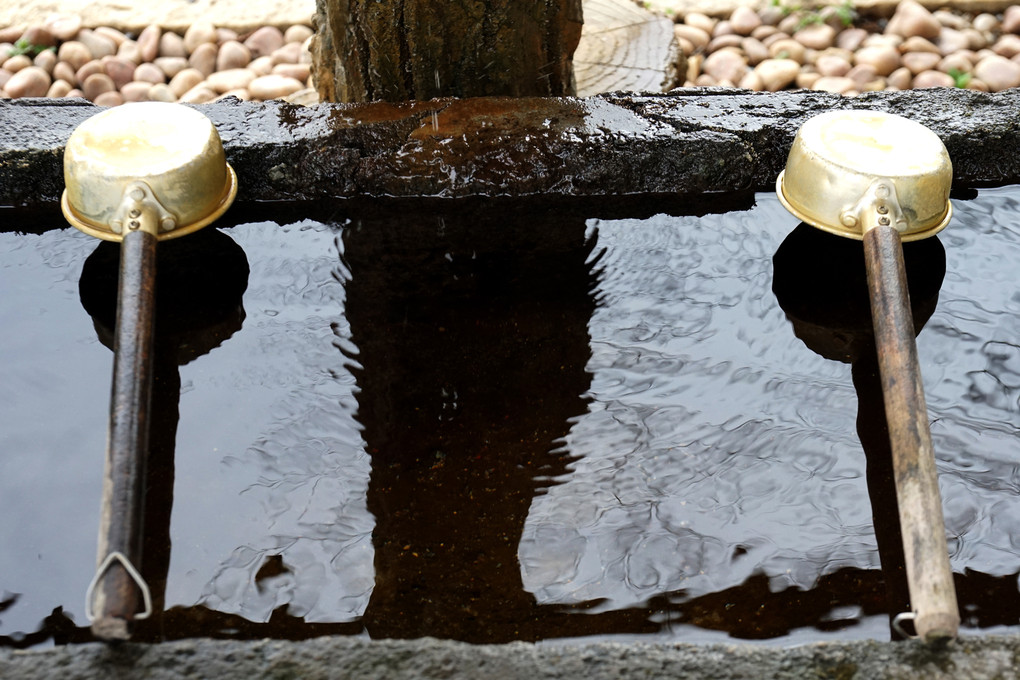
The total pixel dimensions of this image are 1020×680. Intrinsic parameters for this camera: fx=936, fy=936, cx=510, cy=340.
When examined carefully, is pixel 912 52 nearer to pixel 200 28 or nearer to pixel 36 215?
pixel 200 28

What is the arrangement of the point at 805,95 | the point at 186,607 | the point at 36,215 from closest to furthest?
the point at 186,607
the point at 36,215
the point at 805,95

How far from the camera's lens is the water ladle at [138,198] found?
1.70 meters

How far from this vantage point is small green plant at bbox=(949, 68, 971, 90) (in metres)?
4.39

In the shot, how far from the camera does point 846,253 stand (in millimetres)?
2402

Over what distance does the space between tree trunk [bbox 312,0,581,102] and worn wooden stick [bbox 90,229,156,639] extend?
→ 1.17 meters

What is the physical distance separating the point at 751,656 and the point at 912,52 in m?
4.03

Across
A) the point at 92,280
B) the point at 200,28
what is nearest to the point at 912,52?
the point at 200,28

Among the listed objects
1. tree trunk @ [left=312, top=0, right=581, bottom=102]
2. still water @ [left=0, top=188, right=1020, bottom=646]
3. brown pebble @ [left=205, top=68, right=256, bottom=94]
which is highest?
tree trunk @ [left=312, top=0, right=581, bottom=102]

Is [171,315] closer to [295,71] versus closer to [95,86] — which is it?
[295,71]

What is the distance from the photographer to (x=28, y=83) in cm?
448

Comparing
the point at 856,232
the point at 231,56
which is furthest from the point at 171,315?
the point at 231,56

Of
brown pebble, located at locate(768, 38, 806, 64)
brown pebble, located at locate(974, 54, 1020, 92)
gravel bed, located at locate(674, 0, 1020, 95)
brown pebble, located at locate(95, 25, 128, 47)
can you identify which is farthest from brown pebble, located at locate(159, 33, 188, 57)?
brown pebble, located at locate(974, 54, 1020, 92)

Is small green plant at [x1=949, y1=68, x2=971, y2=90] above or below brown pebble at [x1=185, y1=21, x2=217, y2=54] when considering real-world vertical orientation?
below

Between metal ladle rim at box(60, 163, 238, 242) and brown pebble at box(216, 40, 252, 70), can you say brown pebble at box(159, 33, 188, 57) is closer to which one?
brown pebble at box(216, 40, 252, 70)
